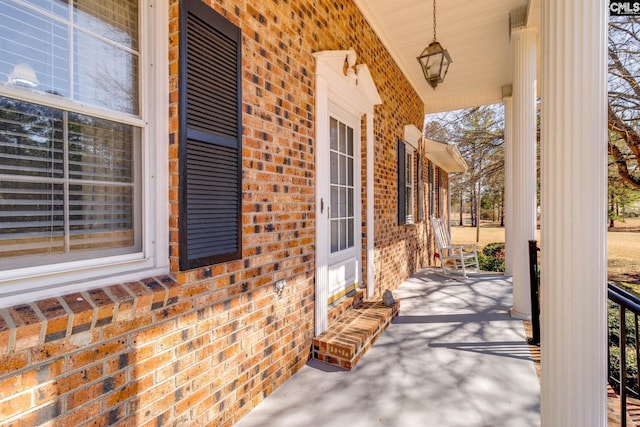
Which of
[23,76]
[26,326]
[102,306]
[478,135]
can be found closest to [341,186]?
[102,306]

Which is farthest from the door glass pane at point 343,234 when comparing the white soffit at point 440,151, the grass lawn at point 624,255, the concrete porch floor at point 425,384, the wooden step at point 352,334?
the grass lawn at point 624,255

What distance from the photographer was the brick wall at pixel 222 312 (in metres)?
1.19

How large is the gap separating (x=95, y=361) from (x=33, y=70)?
3.64 feet

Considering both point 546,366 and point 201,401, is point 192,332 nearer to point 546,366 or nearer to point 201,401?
point 201,401

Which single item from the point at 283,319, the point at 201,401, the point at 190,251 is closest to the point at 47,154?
the point at 190,251

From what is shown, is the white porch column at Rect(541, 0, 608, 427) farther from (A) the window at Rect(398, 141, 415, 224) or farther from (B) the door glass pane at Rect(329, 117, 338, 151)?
(A) the window at Rect(398, 141, 415, 224)

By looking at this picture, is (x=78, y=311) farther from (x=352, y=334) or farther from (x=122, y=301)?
(x=352, y=334)

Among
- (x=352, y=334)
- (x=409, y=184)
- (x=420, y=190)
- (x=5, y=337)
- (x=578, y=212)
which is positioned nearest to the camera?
(x=5, y=337)

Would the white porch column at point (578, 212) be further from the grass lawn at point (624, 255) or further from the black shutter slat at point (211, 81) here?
the grass lawn at point (624, 255)

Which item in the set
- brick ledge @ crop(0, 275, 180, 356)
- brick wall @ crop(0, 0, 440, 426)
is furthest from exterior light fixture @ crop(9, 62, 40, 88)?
brick ledge @ crop(0, 275, 180, 356)

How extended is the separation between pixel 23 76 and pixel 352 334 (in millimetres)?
2689

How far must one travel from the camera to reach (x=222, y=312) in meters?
1.91

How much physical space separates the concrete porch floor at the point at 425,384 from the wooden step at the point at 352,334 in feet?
0.23

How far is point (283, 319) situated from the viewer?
8.09ft
